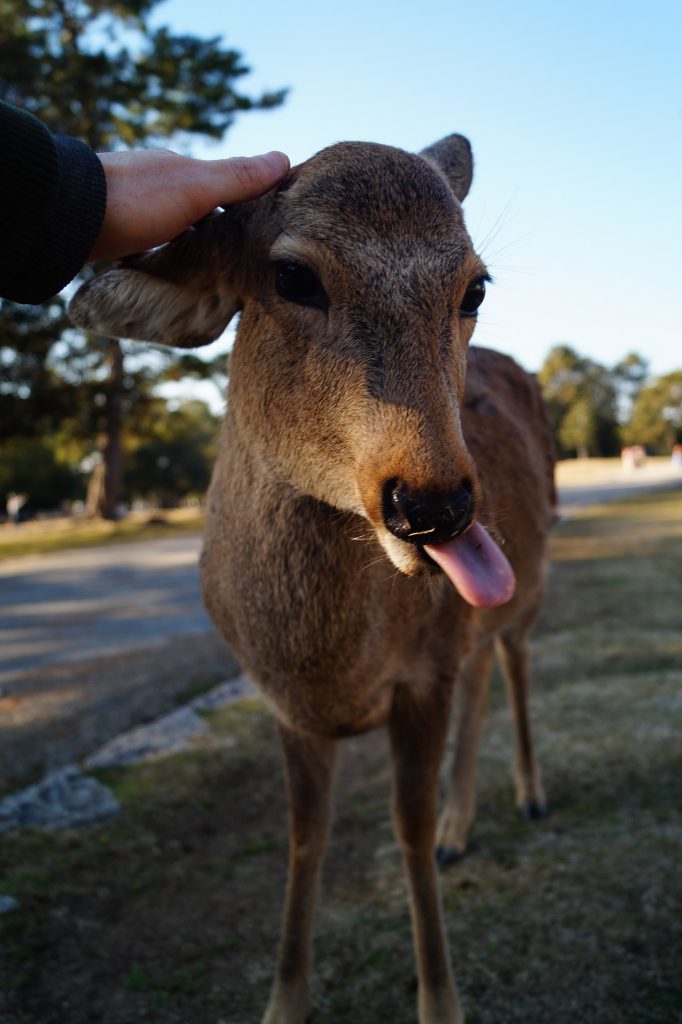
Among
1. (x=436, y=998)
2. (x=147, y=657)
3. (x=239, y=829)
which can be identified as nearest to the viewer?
(x=436, y=998)

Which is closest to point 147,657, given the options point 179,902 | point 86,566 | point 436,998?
point 179,902

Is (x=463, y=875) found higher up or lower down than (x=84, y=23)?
lower down

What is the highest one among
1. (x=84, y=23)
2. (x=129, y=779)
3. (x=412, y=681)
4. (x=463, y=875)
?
(x=84, y=23)

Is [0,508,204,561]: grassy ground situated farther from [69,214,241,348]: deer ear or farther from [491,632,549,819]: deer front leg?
[69,214,241,348]: deer ear

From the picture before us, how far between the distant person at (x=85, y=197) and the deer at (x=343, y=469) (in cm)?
13

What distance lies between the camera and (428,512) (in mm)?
1768

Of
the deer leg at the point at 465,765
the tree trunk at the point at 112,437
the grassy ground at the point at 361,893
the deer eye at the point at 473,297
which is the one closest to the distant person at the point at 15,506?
the tree trunk at the point at 112,437

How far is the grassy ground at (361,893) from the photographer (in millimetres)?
2992

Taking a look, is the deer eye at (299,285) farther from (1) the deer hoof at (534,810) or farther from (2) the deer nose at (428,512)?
(1) the deer hoof at (534,810)

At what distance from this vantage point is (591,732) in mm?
5211

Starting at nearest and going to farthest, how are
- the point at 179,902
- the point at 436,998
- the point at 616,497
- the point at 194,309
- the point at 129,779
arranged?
the point at 194,309, the point at 436,998, the point at 179,902, the point at 129,779, the point at 616,497

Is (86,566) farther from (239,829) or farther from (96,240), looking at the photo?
(96,240)

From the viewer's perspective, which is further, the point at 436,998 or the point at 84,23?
the point at 84,23

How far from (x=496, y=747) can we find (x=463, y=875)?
1593 mm
